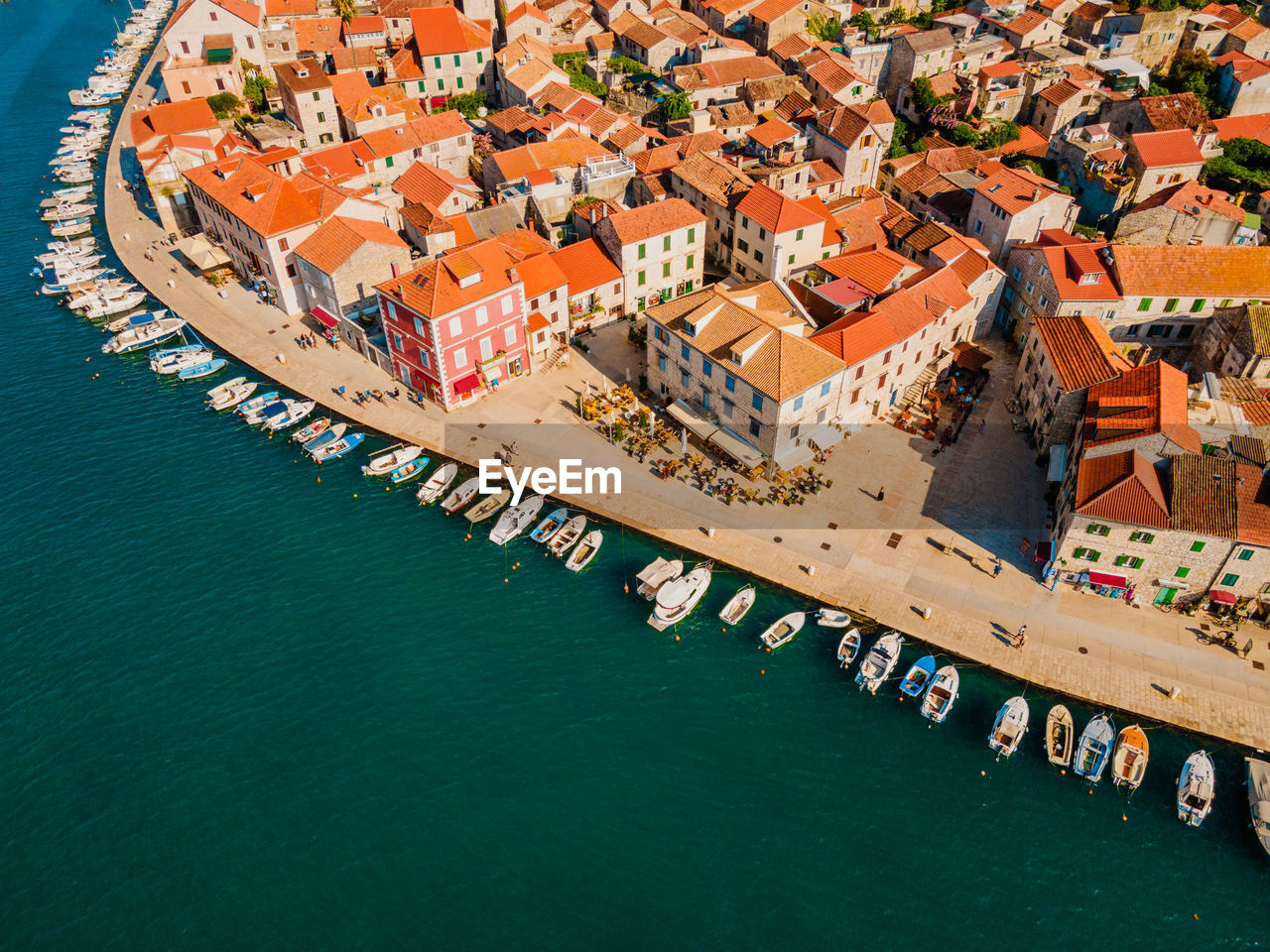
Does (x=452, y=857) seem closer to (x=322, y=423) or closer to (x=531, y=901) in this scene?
(x=531, y=901)

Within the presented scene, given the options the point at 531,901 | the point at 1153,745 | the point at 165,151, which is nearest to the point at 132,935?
the point at 531,901

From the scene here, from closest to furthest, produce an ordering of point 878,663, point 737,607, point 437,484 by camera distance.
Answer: point 878,663 < point 737,607 < point 437,484

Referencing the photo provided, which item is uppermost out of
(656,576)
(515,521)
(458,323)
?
(458,323)

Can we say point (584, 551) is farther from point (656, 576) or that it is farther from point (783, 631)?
point (783, 631)

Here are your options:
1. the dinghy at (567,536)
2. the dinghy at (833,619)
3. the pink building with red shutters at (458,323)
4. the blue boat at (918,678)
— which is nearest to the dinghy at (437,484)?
the pink building with red shutters at (458,323)

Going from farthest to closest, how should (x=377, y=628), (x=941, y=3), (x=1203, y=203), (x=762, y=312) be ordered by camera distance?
(x=941, y=3)
(x=1203, y=203)
(x=762, y=312)
(x=377, y=628)

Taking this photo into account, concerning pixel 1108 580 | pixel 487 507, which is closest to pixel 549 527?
pixel 487 507
